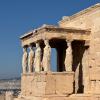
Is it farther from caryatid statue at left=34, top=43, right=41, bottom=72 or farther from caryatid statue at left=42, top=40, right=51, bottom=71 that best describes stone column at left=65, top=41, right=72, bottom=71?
caryatid statue at left=34, top=43, right=41, bottom=72

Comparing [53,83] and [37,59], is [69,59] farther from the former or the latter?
Answer: [37,59]

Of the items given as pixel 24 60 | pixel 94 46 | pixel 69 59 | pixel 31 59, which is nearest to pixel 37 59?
pixel 31 59

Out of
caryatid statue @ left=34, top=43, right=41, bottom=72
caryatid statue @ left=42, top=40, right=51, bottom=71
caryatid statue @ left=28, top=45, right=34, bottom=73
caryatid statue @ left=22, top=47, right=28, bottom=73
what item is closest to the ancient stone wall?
caryatid statue @ left=42, top=40, right=51, bottom=71

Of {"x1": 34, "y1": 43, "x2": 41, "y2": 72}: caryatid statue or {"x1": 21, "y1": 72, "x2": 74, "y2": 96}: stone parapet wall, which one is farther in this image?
{"x1": 34, "y1": 43, "x2": 41, "y2": 72}: caryatid statue

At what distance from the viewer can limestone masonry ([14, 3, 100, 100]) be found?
19203mm

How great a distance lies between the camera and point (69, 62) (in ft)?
64.4

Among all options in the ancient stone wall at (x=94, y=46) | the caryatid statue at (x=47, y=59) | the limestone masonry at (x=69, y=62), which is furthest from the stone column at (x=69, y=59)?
the ancient stone wall at (x=94, y=46)

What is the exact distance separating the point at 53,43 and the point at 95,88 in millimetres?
4179

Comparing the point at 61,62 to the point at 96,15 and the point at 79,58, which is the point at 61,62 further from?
the point at 96,15

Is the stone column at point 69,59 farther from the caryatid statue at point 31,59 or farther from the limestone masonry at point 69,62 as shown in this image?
the caryatid statue at point 31,59

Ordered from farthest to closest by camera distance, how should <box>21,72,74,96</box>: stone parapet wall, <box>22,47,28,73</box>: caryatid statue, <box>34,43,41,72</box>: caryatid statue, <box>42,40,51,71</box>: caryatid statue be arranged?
<box>22,47,28,73</box>: caryatid statue, <box>34,43,41,72</box>: caryatid statue, <box>42,40,51,71</box>: caryatid statue, <box>21,72,74,96</box>: stone parapet wall

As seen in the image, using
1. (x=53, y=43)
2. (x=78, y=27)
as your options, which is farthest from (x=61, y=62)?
(x=78, y=27)

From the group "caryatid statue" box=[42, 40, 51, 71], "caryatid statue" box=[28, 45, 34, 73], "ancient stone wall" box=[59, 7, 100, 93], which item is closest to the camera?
"caryatid statue" box=[42, 40, 51, 71]

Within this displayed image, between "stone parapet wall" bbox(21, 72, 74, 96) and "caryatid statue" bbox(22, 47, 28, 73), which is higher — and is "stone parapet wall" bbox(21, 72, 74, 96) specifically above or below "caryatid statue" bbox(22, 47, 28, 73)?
below
